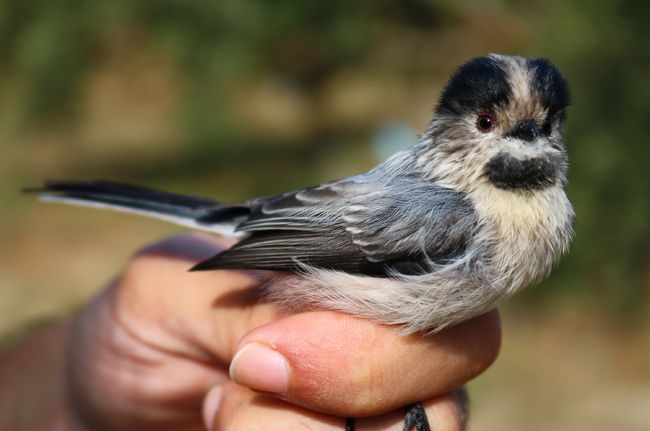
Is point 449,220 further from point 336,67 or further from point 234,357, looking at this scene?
point 336,67

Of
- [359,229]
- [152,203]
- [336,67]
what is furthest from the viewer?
[336,67]

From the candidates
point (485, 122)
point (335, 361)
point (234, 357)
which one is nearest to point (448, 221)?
point (485, 122)

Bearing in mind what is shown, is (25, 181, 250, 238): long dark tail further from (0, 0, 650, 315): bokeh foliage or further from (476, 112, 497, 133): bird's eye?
(0, 0, 650, 315): bokeh foliage

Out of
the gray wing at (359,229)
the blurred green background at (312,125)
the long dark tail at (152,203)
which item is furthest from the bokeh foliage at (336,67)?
the long dark tail at (152,203)

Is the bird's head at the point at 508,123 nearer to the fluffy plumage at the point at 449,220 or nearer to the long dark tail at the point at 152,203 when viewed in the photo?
the fluffy plumage at the point at 449,220

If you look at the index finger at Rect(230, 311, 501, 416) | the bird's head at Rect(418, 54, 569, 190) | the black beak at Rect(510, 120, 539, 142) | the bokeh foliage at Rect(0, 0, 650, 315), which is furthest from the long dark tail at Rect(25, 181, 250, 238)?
the bokeh foliage at Rect(0, 0, 650, 315)

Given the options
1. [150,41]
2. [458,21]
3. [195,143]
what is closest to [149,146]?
[195,143]
